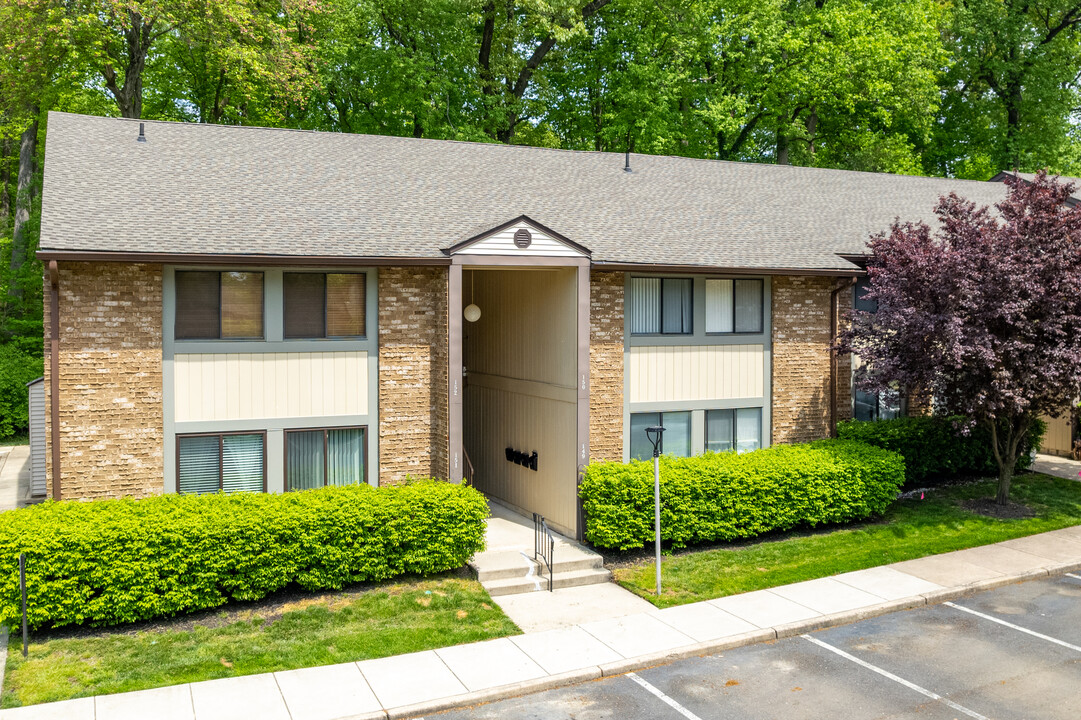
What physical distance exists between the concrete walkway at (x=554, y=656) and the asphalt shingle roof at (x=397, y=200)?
6092 millimetres

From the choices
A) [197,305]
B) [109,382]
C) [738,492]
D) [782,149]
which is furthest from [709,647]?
[782,149]

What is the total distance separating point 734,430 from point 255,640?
9.77 meters

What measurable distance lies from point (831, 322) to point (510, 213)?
694 cm

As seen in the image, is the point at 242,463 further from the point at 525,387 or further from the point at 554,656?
the point at 554,656

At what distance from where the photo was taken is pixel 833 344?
56.4ft

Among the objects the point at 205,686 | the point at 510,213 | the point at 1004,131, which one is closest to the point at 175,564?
the point at 205,686

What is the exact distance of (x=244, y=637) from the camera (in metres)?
10.9

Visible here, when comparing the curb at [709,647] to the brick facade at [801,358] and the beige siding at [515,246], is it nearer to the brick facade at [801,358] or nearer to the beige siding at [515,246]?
the brick facade at [801,358]

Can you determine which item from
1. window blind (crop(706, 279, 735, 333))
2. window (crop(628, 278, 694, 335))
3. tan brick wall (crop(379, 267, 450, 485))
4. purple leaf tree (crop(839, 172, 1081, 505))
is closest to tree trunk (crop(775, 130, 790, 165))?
purple leaf tree (crop(839, 172, 1081, 505))

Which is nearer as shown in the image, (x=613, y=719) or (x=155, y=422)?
(x=613, y=719)

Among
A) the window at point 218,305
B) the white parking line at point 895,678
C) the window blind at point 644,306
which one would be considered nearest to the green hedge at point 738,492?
the window blind at point 644,306

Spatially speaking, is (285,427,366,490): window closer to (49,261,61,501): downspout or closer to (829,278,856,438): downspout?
(49,261,61,501): downspout

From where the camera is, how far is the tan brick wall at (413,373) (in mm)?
14320

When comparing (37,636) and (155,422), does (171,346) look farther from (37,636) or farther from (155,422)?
(37,636)
